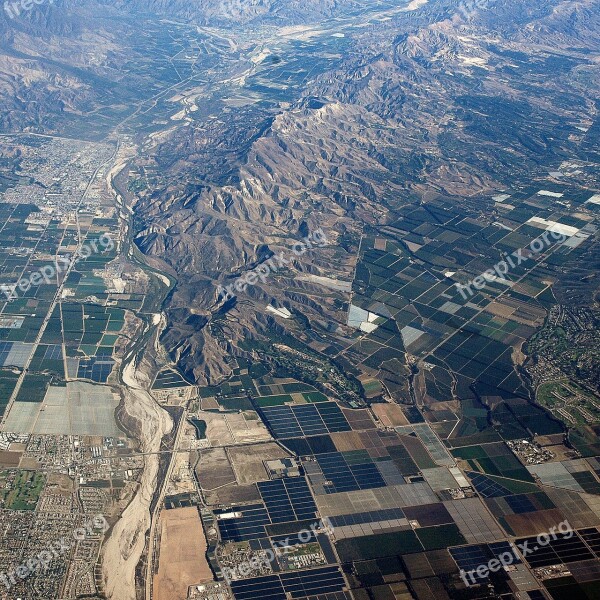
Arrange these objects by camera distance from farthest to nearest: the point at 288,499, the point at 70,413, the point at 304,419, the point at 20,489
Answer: the point at 304,419 < the point at 70,413 < the point at 288,499 < the point at 20,489

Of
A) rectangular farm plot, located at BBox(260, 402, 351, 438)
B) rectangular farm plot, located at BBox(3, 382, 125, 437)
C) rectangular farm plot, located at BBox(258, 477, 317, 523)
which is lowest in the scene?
rectangular farm plot, located at BBox(3, 382, 125, 437)

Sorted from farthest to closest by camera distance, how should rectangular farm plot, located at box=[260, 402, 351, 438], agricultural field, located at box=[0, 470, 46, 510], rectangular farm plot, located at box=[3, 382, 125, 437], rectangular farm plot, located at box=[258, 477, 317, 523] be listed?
rectangular farm plot, located at box=[260, 402, 351, 438] → rectangular farm plot, located at box=[3, 382, 125, 437] → rectangular farm plot, located at box=[258, 477, 317, 523] → agricultural field, located at box=[0, 470, 46, 510]

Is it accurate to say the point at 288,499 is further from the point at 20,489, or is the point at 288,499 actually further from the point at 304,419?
the point at 20,489

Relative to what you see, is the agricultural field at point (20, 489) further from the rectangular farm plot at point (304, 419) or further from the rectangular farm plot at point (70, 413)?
the rectangular farm plot at point (304, 419)

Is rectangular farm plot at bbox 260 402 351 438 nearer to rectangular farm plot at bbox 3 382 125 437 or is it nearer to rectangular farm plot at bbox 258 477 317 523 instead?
rectangular farm plot at bbox 258 477 317 523

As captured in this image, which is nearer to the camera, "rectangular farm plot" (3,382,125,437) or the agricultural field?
the agricultural field

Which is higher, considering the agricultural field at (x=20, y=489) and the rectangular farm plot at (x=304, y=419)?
the rectangular farm plot at (x=304, y=419)

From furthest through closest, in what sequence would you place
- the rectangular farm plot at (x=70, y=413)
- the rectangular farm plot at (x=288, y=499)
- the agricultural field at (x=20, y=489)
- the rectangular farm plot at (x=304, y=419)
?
the rectangular farm plot at (x=304, y=419), the rectangular farm plot at (x=70, y=413), the rectangular farm plot at (x=288, y=499), the agricultural field at (x=20, y=489)

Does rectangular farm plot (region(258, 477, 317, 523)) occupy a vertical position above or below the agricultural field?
above

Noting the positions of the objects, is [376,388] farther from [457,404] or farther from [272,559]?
[272,559]

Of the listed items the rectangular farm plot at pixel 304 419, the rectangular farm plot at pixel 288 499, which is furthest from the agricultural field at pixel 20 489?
the rectangular farm plot at pixel 304 419

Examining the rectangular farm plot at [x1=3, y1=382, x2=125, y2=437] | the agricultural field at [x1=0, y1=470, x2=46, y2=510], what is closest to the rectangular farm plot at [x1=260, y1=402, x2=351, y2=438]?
the rectangular farm plot at [x1=3, y1=382, x2=125, y2=437]

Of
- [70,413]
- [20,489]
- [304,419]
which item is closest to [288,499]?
[304,419]
